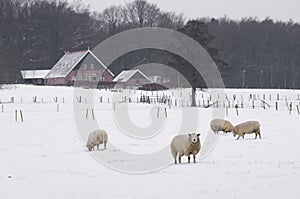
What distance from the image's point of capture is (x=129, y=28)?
116m

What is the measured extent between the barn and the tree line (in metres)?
10.2

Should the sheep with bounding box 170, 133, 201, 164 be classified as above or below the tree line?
below

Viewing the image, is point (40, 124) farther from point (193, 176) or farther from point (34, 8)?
point (34, 8)

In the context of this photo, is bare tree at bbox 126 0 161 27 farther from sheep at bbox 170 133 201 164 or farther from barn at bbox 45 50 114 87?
sheep at bbox 170 133 201 164

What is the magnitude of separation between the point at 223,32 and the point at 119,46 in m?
30.9

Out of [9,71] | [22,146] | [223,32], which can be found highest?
[223,32]

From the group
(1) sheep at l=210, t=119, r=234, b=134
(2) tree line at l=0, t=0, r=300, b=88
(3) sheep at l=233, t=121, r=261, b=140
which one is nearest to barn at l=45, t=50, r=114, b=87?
(2) tree line at l=0, t=0, r=300, b=88

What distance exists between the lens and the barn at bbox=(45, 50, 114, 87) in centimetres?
8831

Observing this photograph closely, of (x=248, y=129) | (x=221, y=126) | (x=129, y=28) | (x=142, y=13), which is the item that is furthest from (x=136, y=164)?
(x=142, y=13)

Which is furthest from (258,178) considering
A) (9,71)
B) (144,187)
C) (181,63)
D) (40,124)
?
(9,71)

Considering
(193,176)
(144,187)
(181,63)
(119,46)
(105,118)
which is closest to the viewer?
(144,187)

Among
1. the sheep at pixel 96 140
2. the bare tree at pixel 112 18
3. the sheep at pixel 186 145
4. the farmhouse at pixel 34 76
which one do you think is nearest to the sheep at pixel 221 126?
the sheep at pixel 96 140

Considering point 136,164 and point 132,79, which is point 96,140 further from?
point 132,79

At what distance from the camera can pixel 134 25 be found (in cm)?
11962
